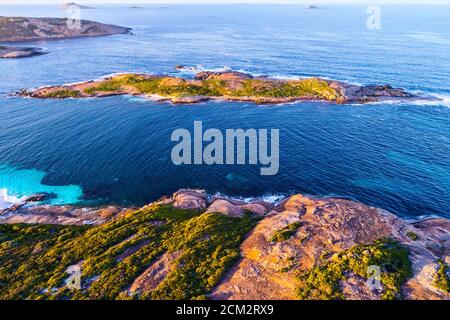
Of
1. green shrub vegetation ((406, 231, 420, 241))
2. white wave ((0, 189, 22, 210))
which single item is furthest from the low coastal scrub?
green shrub vegetation ((406, 231, 420, 241))

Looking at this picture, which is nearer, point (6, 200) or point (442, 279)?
point (442, 279)

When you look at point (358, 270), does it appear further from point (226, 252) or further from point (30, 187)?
point (30, 187)

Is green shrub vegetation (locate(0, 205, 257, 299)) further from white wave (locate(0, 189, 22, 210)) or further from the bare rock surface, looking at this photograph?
white wave (locate(0, 189, 22, 210))

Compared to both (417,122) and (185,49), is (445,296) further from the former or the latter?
(185,49)

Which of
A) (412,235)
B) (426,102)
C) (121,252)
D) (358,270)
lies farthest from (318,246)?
(426,102)
